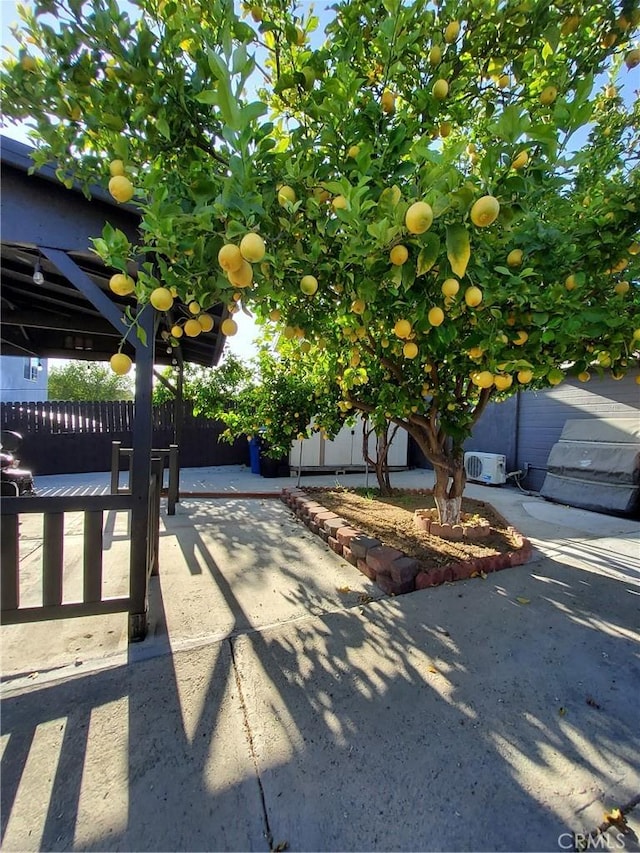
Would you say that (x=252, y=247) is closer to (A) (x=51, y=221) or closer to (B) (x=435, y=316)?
(B) (x=435, y=316)

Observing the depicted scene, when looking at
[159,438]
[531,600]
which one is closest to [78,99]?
[531,600]

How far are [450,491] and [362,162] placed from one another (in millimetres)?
3367

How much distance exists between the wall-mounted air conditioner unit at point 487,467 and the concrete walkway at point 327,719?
500cm

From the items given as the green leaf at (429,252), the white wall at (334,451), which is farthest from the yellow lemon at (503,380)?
the white wall at (334,451)

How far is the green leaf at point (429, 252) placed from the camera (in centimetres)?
139

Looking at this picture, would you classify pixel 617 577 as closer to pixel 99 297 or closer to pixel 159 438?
pixel 99 297

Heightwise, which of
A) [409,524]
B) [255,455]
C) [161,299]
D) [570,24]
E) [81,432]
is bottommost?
[409,524]

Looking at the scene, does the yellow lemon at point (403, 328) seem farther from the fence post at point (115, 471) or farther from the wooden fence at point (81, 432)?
the wooden fence at point (81, 432)

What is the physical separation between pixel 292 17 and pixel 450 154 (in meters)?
1.65

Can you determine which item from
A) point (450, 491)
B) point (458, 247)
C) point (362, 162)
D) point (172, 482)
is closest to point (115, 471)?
point (172, 482)

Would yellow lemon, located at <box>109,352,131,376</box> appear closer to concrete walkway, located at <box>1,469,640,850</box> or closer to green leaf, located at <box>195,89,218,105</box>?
green leaf, located at <box>195,89,218,105</box>

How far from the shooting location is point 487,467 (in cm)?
811

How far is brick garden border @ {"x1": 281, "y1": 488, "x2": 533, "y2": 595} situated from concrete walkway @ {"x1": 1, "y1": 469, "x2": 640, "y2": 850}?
131 millimetres

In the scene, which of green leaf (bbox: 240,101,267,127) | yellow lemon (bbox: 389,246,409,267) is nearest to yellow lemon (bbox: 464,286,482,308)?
yellow lemon (bbox: 389,246,409,267)
